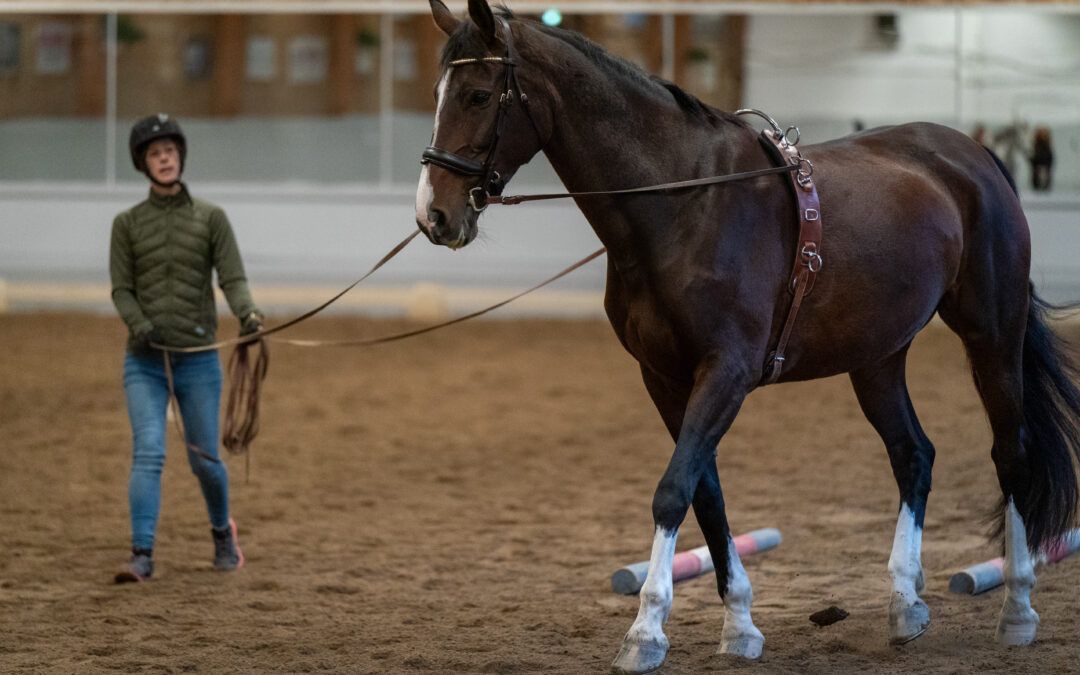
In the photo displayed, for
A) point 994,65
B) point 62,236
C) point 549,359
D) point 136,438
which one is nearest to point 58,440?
point 136,438

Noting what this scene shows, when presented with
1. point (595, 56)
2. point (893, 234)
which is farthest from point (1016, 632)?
point (595, 56)

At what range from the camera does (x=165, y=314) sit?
194 inches

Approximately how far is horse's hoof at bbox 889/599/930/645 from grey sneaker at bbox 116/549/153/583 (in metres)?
2.72

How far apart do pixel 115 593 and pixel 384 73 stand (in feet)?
32.1

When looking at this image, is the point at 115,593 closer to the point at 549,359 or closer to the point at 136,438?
the point at 136,438

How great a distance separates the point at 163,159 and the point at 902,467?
9.45 ft

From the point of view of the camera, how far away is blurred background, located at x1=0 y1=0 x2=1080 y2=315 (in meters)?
13.0

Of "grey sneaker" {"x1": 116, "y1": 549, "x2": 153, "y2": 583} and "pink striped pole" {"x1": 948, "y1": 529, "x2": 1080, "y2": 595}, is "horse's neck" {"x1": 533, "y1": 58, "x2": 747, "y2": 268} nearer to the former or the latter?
"pink striped pole" {"x1": 948, "y1": 529, "x2": 1080, "y2": 595}

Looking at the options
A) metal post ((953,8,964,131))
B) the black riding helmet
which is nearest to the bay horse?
the black riding helmet

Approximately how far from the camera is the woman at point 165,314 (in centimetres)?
493

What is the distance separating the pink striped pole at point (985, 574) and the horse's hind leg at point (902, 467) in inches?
15.3

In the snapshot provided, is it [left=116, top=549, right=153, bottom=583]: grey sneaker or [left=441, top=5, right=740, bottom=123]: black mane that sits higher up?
[left=441, top=5, right=740, bottom=123]: black mane

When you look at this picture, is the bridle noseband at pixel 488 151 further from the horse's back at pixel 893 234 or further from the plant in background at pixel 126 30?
the plant in background at pixel 126 30

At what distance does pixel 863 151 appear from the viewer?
164 inches
